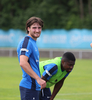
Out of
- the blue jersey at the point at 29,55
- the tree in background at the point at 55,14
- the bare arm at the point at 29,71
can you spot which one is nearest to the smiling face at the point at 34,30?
the blue jersey at the point at 29,55

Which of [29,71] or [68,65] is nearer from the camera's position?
[29,71]

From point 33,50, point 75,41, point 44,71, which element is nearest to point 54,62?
point 44,71

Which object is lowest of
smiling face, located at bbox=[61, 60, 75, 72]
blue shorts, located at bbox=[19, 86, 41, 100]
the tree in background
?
blue shorts, located at bbox=[19, 86, 41, 100]

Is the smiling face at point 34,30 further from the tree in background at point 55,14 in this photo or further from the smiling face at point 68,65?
the tree in background at point 55,14

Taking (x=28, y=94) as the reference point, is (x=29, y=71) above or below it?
above

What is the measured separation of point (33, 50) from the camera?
498 centimetres

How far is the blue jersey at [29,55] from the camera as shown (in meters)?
4.89

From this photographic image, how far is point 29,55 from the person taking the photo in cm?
491

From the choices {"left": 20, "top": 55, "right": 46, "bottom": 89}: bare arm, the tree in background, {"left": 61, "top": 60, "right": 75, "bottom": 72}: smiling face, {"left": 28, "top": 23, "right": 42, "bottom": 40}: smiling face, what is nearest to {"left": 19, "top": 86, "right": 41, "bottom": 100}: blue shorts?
{"left": 20, "top": 55, "right": 46, "bottom": 89}: bare arm

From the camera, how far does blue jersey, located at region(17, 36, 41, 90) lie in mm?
4895

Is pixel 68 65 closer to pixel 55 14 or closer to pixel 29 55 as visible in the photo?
pixel 29 55

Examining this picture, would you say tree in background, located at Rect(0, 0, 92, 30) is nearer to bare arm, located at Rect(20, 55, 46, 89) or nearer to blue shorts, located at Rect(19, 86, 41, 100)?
blue shorts, located at Rect(19, 86, 41, 100)

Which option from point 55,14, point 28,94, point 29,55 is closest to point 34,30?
point 29,55

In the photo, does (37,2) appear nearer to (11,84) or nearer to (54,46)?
(54,46)
